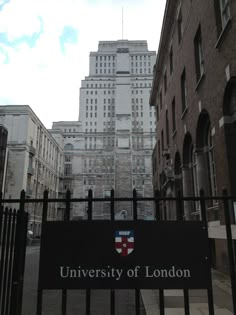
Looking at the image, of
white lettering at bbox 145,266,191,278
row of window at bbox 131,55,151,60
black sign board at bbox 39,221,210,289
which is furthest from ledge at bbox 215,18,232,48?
row of window at bbox 131,55,151,60

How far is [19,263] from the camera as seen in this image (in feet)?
13.7

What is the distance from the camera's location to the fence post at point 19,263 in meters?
4.06

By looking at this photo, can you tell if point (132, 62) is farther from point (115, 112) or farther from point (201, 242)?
point (201, 242)

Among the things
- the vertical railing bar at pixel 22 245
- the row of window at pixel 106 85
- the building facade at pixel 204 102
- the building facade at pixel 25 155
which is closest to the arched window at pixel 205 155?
the building facade at pixel 204 102

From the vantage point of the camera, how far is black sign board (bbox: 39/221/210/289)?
3830mm

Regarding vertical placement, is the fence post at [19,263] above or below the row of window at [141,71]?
below

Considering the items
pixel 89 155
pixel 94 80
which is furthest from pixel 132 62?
pixel 89 155

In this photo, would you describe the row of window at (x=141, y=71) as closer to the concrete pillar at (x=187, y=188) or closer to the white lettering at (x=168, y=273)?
the concrete pillar at (x=187, y=188)

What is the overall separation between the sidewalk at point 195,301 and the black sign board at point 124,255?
355 centimetres

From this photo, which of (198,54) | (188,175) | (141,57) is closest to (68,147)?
(141,57)

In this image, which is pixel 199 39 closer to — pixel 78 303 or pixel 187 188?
pixel 187 188

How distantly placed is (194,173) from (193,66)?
19.4ft

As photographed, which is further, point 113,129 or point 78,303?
point 113,129

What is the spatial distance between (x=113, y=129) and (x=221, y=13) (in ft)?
344
